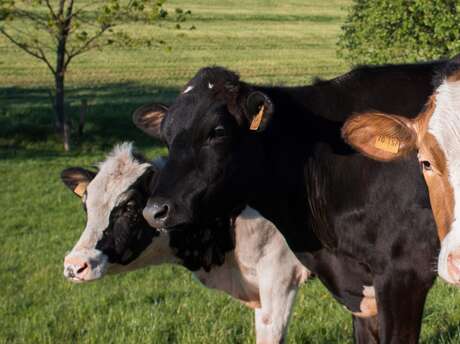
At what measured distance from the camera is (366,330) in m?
5.55

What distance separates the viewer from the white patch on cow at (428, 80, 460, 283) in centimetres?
343

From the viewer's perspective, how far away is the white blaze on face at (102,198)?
585 cm

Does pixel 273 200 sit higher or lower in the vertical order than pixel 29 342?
higher

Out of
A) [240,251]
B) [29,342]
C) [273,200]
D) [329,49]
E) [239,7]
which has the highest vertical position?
[273,200]

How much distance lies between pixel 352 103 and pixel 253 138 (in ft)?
2.22

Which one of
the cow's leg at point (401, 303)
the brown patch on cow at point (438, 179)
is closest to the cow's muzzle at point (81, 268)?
the cow's leg at point (401, 303)

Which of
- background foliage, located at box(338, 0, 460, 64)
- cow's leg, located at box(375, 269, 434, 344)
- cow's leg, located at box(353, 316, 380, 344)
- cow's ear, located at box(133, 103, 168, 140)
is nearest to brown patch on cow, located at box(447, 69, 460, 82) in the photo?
cow's leg, located at box(375, 269, 434, 344)

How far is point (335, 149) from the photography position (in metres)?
5.07

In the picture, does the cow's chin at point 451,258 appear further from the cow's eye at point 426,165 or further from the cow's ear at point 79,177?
the cow's ear at point 79,177

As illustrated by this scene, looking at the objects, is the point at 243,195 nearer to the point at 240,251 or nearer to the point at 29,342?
the point at 240,251

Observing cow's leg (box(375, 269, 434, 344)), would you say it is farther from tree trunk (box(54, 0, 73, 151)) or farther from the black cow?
tree trunk (box(54, 0, 73, 151))

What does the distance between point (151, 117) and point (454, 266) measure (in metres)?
2.71

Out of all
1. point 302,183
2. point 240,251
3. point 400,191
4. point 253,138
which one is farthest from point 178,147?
point 240,251

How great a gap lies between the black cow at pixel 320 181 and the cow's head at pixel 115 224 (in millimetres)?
901
